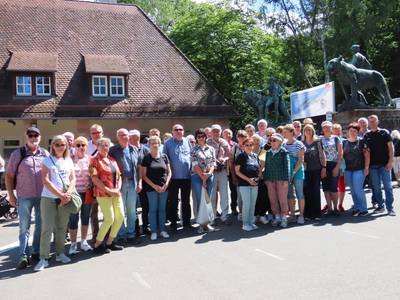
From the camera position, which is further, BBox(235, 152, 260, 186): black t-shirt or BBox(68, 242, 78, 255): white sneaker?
BBox(235, 152, 260, 186): black t-shirt

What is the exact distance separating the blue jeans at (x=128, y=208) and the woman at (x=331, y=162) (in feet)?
12.2

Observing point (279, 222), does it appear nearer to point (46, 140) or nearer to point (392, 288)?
point (392, 288)

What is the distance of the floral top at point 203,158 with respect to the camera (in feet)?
27.7

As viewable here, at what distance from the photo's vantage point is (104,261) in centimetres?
662

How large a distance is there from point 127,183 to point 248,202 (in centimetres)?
211

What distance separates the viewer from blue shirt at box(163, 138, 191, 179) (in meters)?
8.42

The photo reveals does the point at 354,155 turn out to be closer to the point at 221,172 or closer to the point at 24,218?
the point at 221,172

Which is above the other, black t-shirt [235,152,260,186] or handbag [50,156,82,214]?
black t-shirt [235,152,260,186]

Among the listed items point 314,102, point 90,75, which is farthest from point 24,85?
point 314,102

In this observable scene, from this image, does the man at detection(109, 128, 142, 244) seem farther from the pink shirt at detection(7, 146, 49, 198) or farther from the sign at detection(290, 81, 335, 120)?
the sign at detection(290, 81, 335, 120)

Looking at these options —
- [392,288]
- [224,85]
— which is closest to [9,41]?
[224,85]

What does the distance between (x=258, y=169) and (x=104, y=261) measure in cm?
319

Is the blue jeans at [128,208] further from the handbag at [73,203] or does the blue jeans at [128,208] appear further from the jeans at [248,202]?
the jeans at [248,202]

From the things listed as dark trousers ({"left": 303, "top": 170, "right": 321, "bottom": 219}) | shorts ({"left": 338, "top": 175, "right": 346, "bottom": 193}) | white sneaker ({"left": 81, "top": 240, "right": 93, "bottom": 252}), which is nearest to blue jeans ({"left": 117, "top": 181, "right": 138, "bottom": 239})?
white sneaker ({"left": 81, "top": 240, "right": 93, "bottom": 252})
